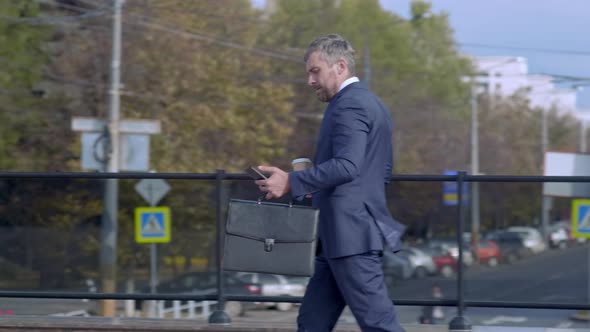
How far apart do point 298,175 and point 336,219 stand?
0.28 m

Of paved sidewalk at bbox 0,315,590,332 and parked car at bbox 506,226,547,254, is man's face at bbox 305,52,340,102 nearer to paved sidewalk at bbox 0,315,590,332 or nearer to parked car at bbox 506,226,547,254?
paved sidewalk at bbox 0,315,590,332

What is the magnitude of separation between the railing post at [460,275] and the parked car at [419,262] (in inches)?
23.7

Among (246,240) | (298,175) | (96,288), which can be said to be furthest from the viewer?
(96,288)

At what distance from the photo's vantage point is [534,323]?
675 centimetres

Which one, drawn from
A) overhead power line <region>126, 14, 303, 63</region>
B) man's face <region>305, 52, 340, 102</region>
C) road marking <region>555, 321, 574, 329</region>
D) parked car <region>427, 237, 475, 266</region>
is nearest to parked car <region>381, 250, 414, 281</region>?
parked car <region>427, 237, 475, 266</region>

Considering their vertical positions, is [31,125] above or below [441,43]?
below

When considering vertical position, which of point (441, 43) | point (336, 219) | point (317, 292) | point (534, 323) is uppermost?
point (441, 43)

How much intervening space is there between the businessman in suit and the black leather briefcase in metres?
0.10

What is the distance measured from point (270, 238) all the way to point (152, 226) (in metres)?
5.20

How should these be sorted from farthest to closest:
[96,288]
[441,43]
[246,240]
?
[441,43] < [96,288] < [246,240]

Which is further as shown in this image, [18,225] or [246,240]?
[18,225]

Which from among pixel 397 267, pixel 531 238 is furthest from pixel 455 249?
pixel 531 238

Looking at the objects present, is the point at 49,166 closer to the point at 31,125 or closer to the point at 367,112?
the point at 31,125

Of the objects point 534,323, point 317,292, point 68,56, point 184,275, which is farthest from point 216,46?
point 317,292
